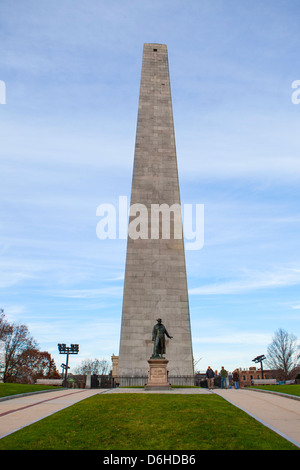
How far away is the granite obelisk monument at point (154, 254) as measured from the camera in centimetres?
2736

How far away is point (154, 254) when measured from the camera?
97.9 ft

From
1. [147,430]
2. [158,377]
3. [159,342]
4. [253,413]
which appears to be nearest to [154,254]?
[159,342]

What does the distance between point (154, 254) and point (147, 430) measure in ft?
67.2

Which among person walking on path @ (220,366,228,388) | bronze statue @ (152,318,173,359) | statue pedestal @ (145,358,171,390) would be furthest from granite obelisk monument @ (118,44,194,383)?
statue pedestal @ (145,358,171,390)

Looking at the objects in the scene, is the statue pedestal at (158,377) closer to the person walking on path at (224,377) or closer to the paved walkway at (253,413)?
the paved walkway at (253,413)

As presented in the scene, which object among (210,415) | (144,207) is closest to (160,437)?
(210,415)

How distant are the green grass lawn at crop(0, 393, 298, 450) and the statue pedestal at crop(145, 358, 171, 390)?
6.38 metres

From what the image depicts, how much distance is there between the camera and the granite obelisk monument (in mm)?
27359

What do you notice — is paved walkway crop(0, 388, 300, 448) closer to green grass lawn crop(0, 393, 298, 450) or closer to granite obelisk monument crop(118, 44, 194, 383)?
green grass lawn crop(0, 393, 298, 450)
